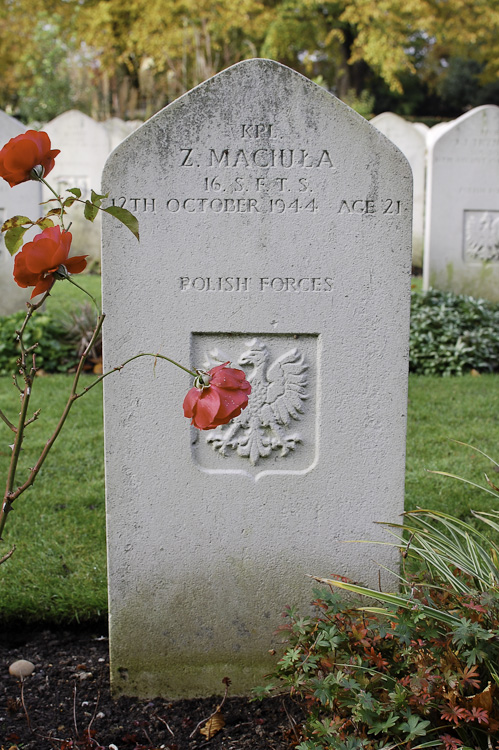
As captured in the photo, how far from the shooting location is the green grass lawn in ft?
10.0

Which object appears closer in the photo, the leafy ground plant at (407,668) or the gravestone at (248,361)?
the leafy ground plant at (407,668)

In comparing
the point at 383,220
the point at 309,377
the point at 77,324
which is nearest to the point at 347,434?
the point at 309,377

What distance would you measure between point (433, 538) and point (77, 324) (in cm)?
507

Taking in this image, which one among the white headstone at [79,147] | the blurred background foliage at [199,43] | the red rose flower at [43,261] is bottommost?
the red rose flower at [43,261]

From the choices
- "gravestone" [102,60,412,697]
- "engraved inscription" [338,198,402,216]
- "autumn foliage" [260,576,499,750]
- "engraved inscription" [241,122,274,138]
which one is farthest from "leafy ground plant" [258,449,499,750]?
"engraved inscription" [241,122,274,138]

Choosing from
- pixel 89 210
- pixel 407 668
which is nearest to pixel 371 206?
pixel 89 210

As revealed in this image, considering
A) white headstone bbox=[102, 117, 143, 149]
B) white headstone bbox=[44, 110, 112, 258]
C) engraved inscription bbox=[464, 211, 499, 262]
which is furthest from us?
white headstone bbox=[102, 117, 143, 149]

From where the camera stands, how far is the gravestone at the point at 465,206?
7.75 m

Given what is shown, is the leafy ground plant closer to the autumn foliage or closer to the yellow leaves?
the autumn foliage

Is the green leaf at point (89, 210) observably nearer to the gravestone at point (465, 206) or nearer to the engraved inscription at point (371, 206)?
the engraved inscription at point (371, 206)

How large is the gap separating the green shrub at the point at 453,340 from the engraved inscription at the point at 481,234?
908mm

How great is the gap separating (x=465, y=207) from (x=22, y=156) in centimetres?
705

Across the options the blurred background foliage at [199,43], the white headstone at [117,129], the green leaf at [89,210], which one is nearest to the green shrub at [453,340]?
the green leaf at [89,210]

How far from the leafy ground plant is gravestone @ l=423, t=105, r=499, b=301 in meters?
6.09
